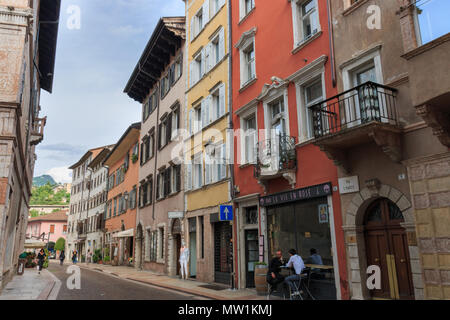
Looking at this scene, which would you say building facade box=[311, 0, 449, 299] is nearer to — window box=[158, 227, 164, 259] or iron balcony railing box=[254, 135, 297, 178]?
iron balcony railing box=[254, 135, 297, 178]

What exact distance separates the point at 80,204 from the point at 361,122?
60.0 meters

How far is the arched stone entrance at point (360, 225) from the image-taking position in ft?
30.7

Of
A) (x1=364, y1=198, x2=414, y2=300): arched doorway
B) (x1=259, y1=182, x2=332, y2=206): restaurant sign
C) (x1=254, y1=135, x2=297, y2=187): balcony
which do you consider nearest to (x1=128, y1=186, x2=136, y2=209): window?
(x1=254, y1=135, x2=297, y2=187): balcony

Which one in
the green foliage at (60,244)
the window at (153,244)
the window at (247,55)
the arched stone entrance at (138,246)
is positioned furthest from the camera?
the green foliage at (60,244)

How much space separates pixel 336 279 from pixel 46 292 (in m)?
10.9

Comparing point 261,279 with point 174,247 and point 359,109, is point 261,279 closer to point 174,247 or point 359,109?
point 359,109

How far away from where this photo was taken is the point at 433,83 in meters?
7.94

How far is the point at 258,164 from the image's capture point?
1449cm

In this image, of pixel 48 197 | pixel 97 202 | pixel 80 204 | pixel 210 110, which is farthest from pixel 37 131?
pixel 48 197

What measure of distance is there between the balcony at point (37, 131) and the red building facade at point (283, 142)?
42.3 ft

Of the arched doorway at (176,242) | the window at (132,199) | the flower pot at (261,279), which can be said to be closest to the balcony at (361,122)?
the flower pot at (261,279)

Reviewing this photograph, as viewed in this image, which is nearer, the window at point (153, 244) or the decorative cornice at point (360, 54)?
the decorative cornice at point (360, 54)

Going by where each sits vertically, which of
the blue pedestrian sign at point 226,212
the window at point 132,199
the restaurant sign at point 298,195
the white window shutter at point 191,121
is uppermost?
the white window shutter at point 191,121

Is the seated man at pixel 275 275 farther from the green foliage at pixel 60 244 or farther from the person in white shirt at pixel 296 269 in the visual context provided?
the green foliage at pixel 60 244
